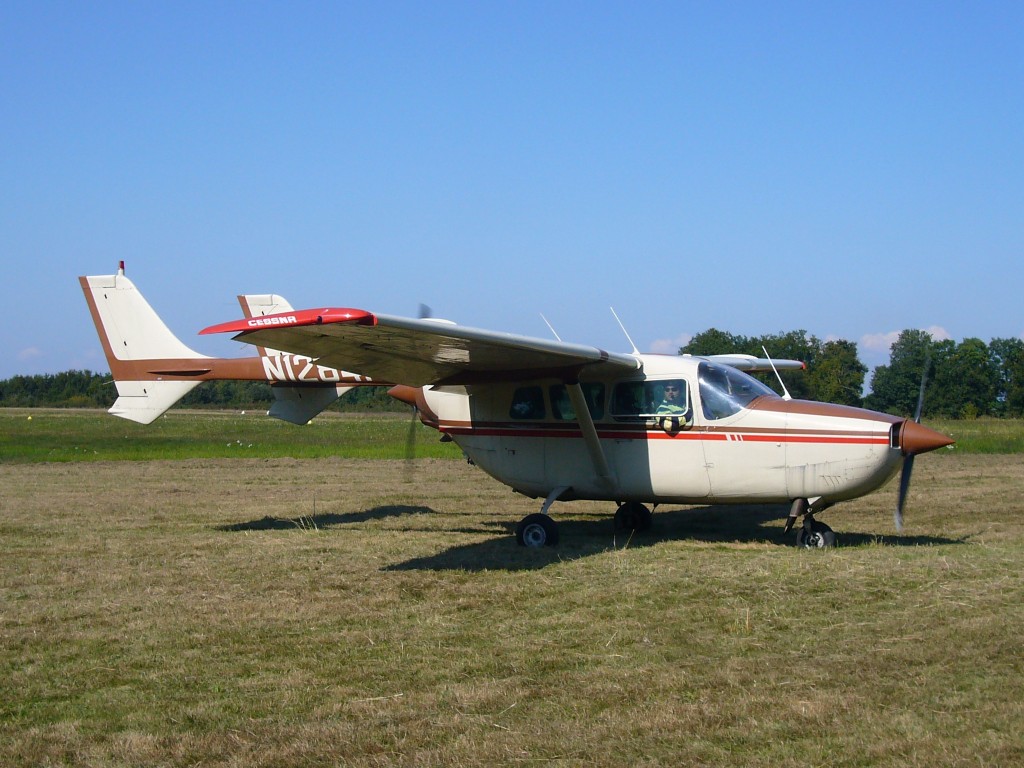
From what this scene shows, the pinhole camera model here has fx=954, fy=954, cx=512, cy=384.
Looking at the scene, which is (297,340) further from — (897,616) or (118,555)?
(897,616)

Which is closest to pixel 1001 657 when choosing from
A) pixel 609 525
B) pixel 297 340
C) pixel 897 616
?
pixel 897 616

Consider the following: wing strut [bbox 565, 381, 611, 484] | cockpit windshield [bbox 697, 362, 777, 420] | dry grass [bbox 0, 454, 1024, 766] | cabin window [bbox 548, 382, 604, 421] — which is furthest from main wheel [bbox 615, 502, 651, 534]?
cockpit windshield [bbox 697, 362, 777, 420]

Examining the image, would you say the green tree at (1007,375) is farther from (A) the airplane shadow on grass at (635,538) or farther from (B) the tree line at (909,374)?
(A) the airplane shadow on grass at (635,538)

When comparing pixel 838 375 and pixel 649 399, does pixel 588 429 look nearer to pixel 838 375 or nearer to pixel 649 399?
pixel 649 399

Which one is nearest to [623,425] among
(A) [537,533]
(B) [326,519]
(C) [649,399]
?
(C) [649,399]

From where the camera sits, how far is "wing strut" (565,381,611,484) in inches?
453

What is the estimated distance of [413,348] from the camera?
32.5 ft

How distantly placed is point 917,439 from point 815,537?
1.62m

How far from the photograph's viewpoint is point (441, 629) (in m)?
7.14

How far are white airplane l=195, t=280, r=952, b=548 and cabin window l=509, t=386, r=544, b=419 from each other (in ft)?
0.05

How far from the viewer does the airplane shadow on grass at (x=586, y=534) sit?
1027 cm

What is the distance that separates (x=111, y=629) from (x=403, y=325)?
336 centimetres

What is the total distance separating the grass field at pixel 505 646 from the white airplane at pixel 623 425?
69 centimetres

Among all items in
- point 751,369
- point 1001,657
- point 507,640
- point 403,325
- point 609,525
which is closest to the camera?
point 1001,657
